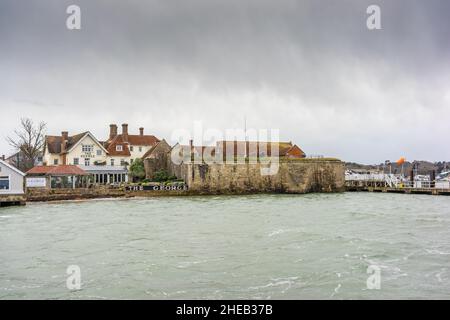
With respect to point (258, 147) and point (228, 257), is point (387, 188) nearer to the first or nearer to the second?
point (258, 147)

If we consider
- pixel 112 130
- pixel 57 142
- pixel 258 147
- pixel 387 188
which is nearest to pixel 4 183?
pixel 57 142

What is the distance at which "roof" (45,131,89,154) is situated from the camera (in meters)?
45.3

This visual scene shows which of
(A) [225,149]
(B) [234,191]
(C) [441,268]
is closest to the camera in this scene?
(C) [441,268]

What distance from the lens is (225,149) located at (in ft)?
160

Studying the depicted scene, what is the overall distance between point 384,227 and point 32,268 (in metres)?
13.3

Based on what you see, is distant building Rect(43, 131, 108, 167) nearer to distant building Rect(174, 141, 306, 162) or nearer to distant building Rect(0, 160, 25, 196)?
distant building Rect(174, 141, 306, 162)

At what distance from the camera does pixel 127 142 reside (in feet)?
162

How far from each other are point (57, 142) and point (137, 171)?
9792 mm

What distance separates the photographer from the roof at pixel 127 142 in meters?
47.9

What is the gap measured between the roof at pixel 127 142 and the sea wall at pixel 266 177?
294 inches

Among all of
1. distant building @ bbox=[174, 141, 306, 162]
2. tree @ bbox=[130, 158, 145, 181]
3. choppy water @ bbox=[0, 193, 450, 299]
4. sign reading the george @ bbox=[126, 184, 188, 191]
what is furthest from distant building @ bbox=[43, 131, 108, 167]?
choppy water @ bbox=[0, 193, 450, 299]

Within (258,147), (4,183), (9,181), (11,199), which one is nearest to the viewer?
(11,199)
